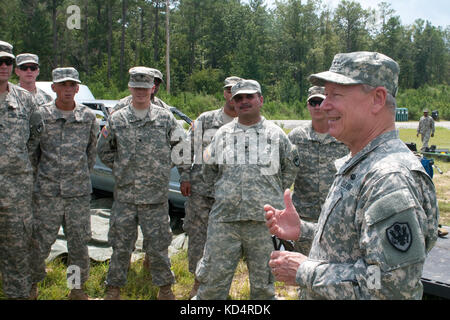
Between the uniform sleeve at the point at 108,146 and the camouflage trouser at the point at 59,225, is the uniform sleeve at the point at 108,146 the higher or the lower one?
the higher one

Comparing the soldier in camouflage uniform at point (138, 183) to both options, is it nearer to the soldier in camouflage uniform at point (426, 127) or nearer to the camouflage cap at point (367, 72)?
the camouflage cap at point (367, 72)

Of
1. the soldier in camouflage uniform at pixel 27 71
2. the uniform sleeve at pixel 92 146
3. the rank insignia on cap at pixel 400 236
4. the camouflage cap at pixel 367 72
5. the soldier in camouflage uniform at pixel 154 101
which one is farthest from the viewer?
the soldier in camouflage uniform at pixel 27 71

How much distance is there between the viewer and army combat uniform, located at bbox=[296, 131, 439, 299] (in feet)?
4.51

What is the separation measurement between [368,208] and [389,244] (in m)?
0.14

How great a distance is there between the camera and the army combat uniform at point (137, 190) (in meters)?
3.84

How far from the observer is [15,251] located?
3.62m

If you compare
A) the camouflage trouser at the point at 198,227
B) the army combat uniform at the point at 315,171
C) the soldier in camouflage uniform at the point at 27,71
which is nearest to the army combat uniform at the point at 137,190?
the camouflage trouser at the point at 198,227

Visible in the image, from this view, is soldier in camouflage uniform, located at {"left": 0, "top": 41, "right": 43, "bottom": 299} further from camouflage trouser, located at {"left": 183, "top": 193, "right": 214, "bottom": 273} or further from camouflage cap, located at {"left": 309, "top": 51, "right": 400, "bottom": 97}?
camouflage cap, located at {"left": 309, "top": 51, "right": 400, "bottom": 97}

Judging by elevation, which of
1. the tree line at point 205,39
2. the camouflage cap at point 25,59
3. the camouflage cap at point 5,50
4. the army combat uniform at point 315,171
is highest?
the tree line at point 205,39

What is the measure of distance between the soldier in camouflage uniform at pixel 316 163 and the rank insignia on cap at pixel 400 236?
8.15ft

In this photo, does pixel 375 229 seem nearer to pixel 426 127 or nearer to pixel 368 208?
pixel 368 208

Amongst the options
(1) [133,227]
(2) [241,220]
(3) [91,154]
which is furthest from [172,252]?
(2) [241,220]

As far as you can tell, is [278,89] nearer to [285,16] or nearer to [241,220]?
[285,16]
